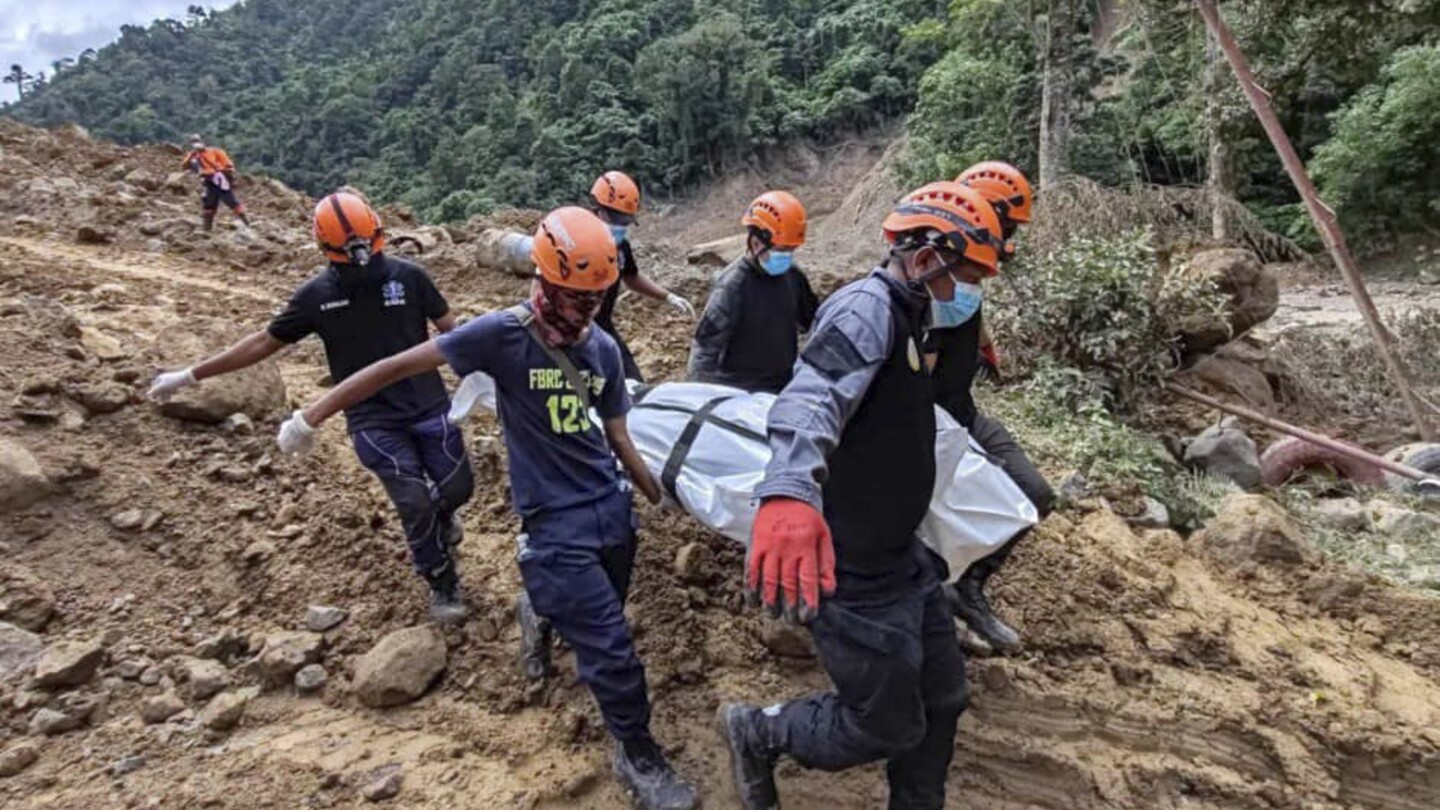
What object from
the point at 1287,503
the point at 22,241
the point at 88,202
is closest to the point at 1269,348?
the point at 1287,503

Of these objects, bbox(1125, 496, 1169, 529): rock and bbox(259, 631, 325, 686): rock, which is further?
bbox(1125, 496, 1169, 529): rock

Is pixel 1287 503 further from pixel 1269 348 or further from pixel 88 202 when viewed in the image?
pixel 88 202

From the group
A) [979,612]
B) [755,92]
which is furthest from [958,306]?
[755,92]

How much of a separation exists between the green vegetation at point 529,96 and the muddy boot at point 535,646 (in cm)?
2824

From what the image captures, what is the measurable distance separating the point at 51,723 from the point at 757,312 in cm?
295

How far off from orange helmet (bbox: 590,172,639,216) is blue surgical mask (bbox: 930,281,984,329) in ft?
7.37

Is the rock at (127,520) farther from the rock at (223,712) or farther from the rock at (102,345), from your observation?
the rock at (102,345)

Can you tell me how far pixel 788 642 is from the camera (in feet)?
10.8

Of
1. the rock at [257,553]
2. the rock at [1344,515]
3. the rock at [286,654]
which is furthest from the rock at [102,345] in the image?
the rock at [1344,515]

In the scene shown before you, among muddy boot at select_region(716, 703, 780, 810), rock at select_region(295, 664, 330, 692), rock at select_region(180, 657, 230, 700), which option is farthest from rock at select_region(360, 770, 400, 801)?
muddy boot at select_region(716, 703, 780, 810)

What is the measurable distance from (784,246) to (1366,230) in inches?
592

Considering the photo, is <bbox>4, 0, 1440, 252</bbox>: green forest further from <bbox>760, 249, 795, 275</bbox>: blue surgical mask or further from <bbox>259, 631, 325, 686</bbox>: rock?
<bbox>259, 631, 325, 686</bbox>: rock

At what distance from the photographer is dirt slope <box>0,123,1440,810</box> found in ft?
9.21

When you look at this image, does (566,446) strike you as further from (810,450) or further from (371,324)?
(371,324)
